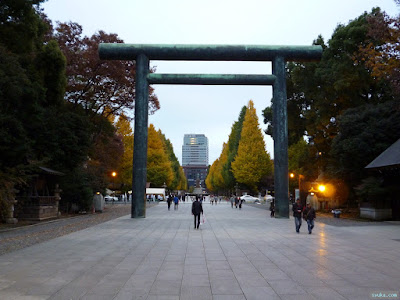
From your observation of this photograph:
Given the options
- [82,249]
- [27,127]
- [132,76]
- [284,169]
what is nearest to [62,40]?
[132,76]

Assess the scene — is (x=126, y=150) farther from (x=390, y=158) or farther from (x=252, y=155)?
(x=390, y=158)

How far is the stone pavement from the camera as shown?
19.0 ft

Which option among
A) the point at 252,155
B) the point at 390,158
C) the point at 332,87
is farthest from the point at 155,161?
the point at 390,158

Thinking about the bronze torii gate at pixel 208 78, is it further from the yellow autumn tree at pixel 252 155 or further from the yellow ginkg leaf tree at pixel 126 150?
the yellow autumn tree at pixel 252 155

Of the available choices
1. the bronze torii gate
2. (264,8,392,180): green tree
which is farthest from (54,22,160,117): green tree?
(264,8,392,180): green tree

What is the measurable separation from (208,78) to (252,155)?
3491 centimetres

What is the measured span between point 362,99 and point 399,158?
1129 centimetres

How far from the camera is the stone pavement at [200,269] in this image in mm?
5781

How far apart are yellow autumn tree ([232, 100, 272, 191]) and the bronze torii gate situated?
109ft

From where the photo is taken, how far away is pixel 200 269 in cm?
755

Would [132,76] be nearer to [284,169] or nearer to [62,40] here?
[62,40]

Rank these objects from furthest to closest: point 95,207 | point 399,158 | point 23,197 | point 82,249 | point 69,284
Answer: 1. point 95,207
2. point 23,197
3. point 399,158
4. point 82,249
5. point 69,284

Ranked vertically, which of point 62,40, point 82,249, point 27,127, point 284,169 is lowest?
point 82,249

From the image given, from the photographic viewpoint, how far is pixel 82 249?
10.2m
